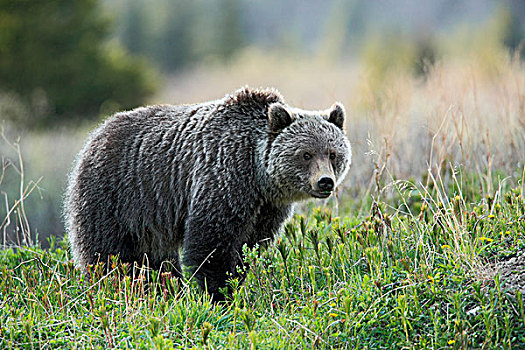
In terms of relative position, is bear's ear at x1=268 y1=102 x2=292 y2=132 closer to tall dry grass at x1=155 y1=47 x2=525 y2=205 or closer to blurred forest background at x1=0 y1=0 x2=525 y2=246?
blurred forest background at x1=0 y1=0 x2=525 y2=246

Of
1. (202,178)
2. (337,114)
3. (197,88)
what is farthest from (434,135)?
(197,88)

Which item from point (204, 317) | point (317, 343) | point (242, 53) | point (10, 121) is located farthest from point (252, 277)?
point (242, 53)

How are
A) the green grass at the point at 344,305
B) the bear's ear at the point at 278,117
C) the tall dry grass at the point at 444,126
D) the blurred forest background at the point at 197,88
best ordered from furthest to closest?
1. the blurred forest background at the point at 197,88
2. the tall dry grass at the point at 444,126
3. the bear's ear at the point at 278,117
4. the green grass at the point at 344,305

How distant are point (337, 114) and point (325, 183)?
0.84m

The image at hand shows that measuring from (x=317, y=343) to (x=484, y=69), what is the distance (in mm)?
6429

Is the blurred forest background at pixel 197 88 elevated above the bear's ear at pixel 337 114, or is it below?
below

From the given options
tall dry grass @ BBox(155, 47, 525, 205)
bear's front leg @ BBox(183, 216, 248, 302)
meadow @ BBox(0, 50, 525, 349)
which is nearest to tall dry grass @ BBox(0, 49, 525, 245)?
tall dry grass @ BBox(155, 47, 525, 205)

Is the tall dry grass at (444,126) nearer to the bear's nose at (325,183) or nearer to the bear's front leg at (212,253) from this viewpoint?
the bear's nose at (325,183)

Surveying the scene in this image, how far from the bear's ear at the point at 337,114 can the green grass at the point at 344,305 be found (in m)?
0.84

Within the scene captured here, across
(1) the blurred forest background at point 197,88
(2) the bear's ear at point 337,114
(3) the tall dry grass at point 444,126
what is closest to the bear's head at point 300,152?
(2) the bear's ear at point 337,114

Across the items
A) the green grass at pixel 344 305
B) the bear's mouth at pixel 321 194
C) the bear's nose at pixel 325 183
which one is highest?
the bear's nose at pixel 325 183

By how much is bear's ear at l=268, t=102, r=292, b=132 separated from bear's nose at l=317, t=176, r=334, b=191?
63 centimetres

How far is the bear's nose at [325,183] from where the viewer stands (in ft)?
15.5

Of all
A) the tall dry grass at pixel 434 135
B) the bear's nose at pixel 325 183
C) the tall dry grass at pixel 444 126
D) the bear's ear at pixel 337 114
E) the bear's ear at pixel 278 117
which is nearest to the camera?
the bear's nose at pixel 325 183
